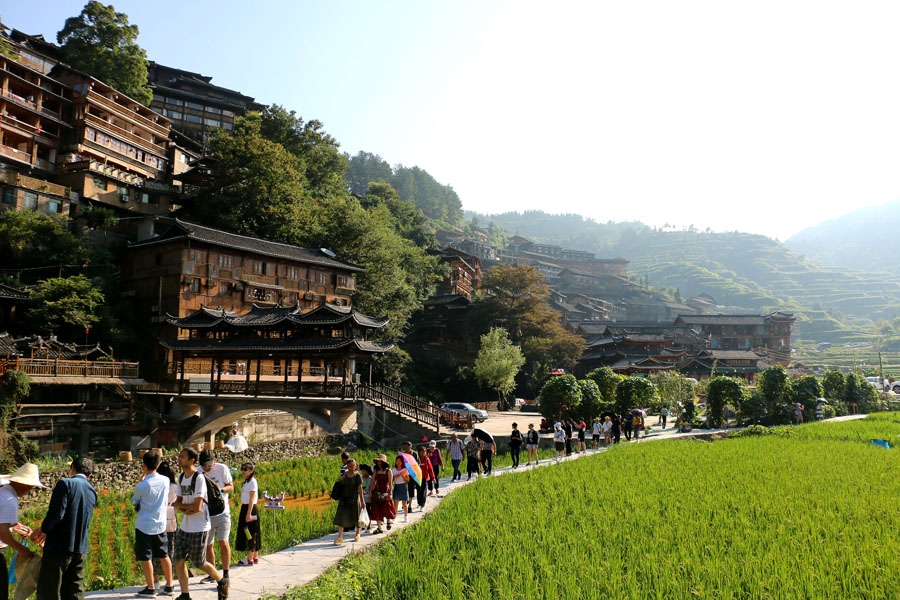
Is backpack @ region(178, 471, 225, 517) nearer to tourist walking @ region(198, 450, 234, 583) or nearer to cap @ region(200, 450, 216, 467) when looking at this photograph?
tourist walking @ region(198, 450, 234, 583)

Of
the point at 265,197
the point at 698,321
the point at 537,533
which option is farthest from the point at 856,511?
the point at 698,321

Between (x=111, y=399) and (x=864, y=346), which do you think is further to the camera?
(x=864, y=346)

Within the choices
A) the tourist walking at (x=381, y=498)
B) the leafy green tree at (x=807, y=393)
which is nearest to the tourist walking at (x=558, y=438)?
the tourist walking at (x=381, y=498)

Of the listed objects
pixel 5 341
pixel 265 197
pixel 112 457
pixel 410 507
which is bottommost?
pixel 112 457

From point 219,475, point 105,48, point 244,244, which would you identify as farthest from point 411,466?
point 105,48

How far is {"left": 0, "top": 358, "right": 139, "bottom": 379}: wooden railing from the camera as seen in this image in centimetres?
2262

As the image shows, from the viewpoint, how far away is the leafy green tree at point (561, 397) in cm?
2638

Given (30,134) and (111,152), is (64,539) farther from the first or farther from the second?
(111,152)

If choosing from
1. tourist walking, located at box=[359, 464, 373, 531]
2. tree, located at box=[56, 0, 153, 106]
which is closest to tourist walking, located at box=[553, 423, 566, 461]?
tourist walking, located at box=[359, 464, 373, 531]

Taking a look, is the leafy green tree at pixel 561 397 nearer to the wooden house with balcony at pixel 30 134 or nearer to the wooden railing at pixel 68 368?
the wooden railing at pixel 68 368

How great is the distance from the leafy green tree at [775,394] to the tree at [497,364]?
18083 mm

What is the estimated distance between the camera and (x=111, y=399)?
1060 inches

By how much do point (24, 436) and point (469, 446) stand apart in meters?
17.5

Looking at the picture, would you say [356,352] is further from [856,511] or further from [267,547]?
[856,511]
